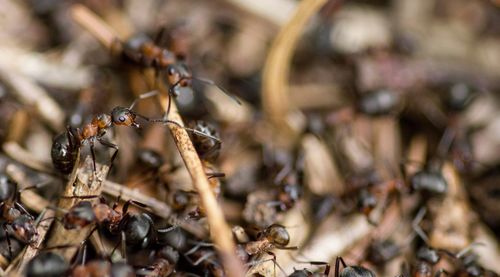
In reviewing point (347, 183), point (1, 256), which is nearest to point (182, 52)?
point (347, 183)

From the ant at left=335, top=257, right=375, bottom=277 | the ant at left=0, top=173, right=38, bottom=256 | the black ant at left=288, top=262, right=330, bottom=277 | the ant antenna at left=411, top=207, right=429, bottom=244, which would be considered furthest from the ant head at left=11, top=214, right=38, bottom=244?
the ant antenna at left=411, top=207, right=429, bottom=244

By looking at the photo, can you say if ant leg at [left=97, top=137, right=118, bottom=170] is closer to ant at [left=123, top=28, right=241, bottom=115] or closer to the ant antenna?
ant at [left=123, top=28, right=241, bottom=115]

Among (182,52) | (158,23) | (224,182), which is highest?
(158,23)

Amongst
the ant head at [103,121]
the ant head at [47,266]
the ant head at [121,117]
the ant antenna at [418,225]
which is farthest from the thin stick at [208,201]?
the ant antenna at [418,225]

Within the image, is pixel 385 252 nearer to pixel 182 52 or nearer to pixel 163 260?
pixel 163 260

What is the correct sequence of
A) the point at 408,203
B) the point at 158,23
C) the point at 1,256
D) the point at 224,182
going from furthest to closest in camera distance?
the point at 158,23 → the point at 408,203 → the point at 224,182 → the point at 1,256

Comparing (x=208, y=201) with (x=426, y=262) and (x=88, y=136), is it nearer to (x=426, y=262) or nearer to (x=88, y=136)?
(x=88, y=136)
